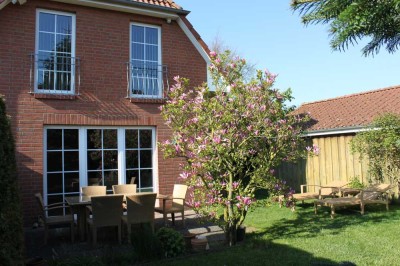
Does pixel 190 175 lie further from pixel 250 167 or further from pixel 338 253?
pixel 338 253

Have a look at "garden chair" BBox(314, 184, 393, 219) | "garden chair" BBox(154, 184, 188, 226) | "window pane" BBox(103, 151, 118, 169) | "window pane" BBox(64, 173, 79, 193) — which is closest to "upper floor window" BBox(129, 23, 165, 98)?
"window pane" BBox(103, 151, 118, 169)

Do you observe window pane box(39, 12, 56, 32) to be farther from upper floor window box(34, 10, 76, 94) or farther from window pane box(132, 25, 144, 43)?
window pane box(132, 25, 144, 43)

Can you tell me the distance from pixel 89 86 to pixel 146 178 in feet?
9.83

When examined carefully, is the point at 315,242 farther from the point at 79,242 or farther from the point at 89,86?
the point at 89,86

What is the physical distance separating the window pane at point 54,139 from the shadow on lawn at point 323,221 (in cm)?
557

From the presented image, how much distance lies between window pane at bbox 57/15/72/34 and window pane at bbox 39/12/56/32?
149 mm

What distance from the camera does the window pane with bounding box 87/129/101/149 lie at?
1016 centimetres

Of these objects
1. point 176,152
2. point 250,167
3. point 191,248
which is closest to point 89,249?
point 191,248

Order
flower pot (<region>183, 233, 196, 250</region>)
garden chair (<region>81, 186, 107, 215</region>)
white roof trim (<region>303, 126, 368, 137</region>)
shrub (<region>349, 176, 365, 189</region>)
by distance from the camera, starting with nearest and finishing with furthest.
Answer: flower pot (<region>183, 233, 196, 250</region>) < garden chair (<region>81, 186, 107, 215</region>) < shrub (<region>349, 176, 365, 189</region>) < white roof trim (<region>303, 126, 368, 137</region>)

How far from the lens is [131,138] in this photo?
35.3 ft

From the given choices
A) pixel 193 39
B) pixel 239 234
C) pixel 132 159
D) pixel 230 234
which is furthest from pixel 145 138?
pixel 230 234

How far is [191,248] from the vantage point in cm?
661

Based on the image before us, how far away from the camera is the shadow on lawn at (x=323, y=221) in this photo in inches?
309

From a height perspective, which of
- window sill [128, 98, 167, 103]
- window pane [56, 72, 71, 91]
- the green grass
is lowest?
the green grass
